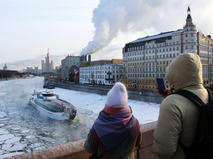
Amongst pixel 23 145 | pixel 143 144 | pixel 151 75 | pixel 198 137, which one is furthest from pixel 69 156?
pixel 151 75

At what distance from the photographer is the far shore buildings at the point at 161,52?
42.6 meters

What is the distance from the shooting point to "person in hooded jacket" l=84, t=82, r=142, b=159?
2211 millimetres

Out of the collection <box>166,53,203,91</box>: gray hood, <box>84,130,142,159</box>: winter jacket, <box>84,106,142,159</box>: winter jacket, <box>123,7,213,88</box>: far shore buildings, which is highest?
<box>123,7,213,88</box>: far shore buildings

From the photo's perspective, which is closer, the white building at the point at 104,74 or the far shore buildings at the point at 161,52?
the far shore buildings at the point at 161,52

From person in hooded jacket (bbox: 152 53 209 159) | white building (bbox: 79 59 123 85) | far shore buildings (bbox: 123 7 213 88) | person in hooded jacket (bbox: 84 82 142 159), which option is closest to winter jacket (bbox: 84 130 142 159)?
person in hooded jacket (bbox: 84 82 142 159)

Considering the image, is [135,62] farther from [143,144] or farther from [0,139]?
[143,144]

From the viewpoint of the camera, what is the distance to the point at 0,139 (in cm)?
1474

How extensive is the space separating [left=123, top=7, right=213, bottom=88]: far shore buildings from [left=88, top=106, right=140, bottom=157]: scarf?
4475 cm

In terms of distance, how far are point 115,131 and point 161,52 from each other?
48622 millimetres

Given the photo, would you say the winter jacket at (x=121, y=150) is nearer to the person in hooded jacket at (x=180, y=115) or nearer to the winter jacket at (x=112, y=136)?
the winter jacket at (x=112, y=136)

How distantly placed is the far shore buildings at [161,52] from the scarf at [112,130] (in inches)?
1762

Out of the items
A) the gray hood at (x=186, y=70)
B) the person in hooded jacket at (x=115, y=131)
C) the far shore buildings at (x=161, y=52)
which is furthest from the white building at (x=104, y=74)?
the gray hood at (x=186, y=70)

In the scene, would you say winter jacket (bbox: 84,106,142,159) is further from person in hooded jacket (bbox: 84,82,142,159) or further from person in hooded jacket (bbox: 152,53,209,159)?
person in hooded jacket (bbox: 152,53,209,159)

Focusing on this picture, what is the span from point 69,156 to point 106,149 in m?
1.02
